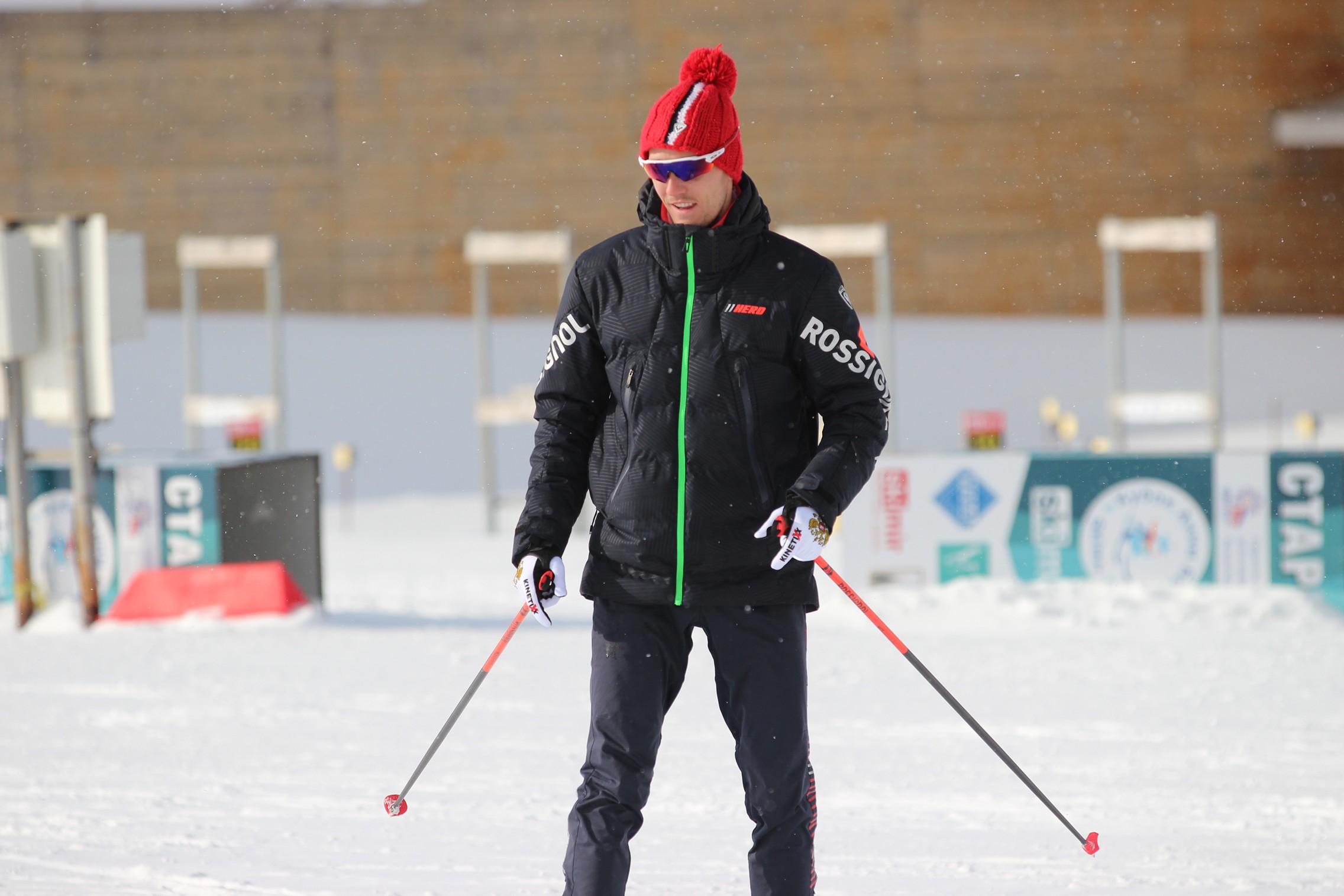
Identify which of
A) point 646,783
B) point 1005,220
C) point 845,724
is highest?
point 1005,220

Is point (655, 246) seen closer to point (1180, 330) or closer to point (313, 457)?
point (313, 457)

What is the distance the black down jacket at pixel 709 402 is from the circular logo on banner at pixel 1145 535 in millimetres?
4964

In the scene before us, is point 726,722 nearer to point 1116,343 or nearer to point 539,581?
point 539,581

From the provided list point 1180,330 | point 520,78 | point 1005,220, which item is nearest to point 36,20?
point 520,78

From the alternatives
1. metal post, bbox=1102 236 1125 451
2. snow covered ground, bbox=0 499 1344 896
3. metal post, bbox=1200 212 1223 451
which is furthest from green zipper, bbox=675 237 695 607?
metal post, bbox=1200 212 1223 451

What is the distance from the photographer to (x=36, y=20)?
1853 centimetres

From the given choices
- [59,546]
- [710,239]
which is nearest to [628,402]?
[710,239]

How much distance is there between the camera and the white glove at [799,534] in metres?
2.50

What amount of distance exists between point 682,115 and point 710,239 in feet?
0.76

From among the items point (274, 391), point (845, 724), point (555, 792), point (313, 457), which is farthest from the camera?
point (274, 391)

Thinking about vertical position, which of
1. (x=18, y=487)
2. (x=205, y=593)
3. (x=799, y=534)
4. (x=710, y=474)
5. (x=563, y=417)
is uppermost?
(x=563, y=417)

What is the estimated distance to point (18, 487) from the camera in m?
6.96

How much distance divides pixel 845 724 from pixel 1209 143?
14415mm

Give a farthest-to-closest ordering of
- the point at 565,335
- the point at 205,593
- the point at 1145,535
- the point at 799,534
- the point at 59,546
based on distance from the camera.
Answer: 1. the point at 1145,535
2. the point at 59,546
3. the point at 205,593
4. the point at 565,335
5. the point at 799,534
